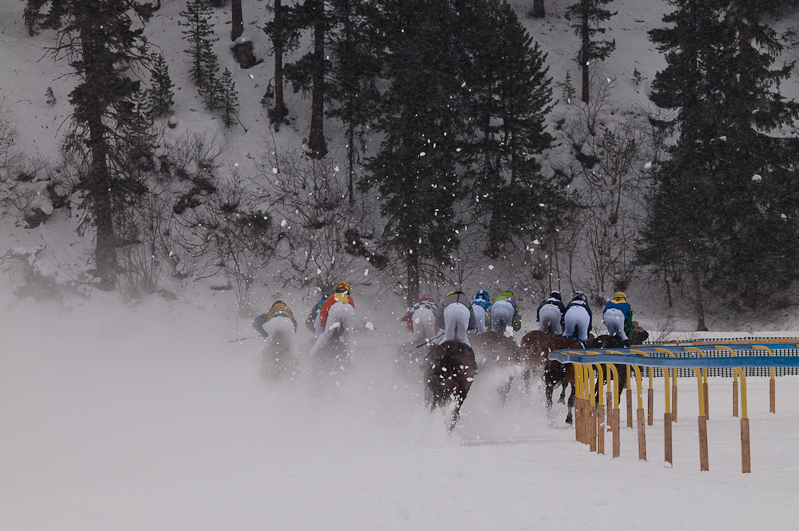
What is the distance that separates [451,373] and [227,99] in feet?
103

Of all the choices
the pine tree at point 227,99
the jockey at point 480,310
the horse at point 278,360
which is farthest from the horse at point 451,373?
the pine tree at point 227,99

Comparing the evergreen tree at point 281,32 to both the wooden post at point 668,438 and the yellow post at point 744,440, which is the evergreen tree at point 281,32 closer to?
the wooden post at point 668,438

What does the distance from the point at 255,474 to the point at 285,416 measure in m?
4.96

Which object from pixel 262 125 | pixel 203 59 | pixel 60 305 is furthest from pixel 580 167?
pixel 60 305

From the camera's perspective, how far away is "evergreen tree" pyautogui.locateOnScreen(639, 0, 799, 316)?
34500 millimetres

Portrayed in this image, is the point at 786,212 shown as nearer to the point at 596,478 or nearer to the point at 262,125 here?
the point at 262,125

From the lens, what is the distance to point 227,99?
1593 inches

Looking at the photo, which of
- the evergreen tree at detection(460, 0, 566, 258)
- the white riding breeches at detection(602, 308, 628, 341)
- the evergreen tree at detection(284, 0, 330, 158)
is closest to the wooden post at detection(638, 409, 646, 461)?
the white riding breeches at detection(602, 308, 628, 341)

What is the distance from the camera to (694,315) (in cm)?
3681

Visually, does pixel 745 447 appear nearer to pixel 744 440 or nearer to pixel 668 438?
pixel 744 440

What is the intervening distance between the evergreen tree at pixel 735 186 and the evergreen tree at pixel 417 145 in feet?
33.1

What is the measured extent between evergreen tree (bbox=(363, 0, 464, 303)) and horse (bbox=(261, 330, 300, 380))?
18.1m

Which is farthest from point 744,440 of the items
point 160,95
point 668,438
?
point 160,95

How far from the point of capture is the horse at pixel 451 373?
12.5 metres
